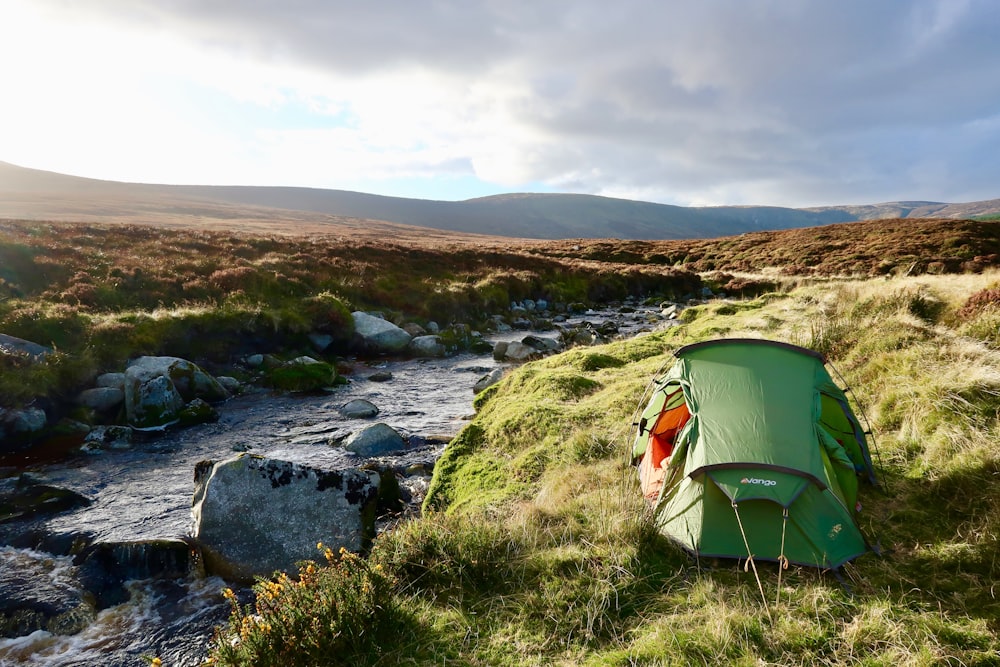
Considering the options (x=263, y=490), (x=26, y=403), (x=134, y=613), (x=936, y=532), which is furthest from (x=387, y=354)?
(x=936, y=532)

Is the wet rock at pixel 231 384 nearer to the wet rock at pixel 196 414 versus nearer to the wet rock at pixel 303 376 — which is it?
the wet rock at pixel 303 376

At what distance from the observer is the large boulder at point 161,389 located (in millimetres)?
12578

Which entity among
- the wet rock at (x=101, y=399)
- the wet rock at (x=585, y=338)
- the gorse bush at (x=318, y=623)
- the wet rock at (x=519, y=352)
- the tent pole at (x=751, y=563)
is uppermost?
the tent pole at (x=751, y=563)

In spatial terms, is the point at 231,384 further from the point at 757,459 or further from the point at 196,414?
the point at 757,459

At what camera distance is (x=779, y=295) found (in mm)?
20812

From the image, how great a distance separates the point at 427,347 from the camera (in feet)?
68.3

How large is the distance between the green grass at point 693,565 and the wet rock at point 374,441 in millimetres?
2682

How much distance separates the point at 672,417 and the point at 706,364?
1005 mm

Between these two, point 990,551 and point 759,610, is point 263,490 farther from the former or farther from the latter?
point 990,551

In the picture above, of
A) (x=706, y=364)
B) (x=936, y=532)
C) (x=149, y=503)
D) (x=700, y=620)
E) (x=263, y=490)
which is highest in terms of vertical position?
(x=706, y=364)

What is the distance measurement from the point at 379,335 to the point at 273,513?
44.8 ft

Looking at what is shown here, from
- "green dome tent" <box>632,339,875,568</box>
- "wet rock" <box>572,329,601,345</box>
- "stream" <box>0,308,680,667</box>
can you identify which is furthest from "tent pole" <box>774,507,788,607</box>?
"wet rock" <box>572,329,601,345</box>

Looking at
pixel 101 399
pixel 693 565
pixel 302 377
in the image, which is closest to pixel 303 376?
pixel 302 377

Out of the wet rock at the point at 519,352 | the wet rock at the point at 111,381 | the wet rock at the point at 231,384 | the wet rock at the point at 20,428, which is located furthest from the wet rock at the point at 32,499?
the wet rock at the point at 519,352
